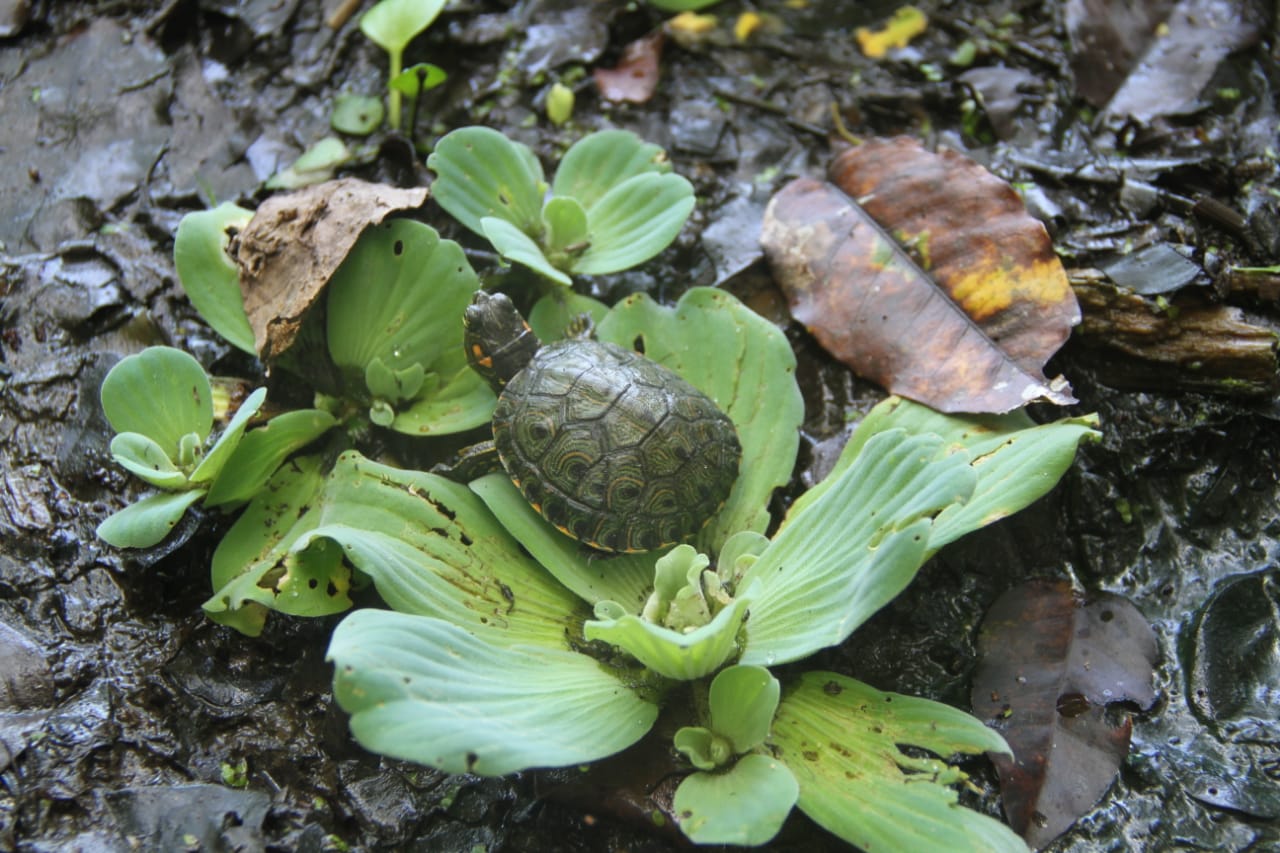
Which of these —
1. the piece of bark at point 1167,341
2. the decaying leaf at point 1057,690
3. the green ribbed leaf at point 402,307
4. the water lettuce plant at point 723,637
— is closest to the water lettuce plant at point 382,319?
the green ribbed leaf at point 402,307

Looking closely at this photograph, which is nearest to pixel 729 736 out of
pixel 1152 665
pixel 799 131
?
pixel 1152 665

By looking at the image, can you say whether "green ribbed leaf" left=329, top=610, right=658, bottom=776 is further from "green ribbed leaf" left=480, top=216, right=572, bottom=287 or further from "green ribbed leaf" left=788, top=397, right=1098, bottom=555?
"green ribbed leaf" left=480, top=216, right=572, bottom=287

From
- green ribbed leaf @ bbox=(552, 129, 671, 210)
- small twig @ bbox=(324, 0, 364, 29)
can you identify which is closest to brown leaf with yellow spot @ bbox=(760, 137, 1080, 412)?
green ribbed leaf @ bbox=(552, 129, 671, 210)

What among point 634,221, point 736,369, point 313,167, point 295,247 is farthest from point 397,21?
point 736,369

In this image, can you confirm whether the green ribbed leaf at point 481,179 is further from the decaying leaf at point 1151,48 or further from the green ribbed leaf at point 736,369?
the decaying leaf at point 1151,48

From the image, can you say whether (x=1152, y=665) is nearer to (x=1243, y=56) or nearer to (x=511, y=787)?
(x=511, y=787)
